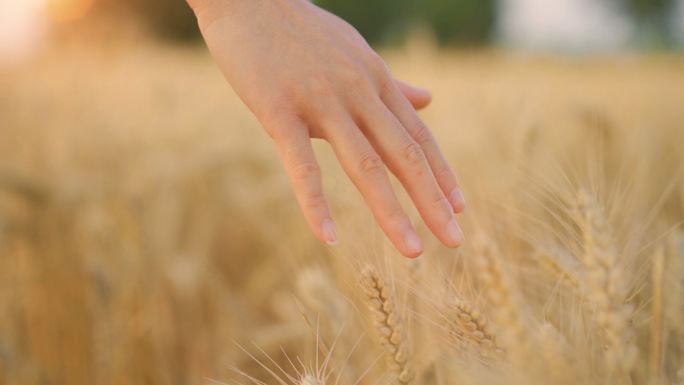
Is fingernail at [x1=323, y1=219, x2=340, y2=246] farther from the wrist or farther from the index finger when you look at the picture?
the wrist

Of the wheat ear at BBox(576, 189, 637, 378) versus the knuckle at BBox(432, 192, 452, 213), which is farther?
the knuckle at BBox(432, 192, 452, 213)

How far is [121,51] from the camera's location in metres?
3.39

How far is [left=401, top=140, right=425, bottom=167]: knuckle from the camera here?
56 centimetres

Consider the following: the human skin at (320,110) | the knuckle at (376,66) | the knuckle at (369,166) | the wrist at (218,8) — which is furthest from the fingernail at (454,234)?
the wrist at (218,8)

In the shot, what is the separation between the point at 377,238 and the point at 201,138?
1106mm

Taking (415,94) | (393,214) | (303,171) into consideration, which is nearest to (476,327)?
(393,214)

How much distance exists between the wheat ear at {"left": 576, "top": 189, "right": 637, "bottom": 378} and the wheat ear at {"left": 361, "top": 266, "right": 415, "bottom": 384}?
0.19m

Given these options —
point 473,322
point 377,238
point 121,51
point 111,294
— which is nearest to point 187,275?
point 111,294

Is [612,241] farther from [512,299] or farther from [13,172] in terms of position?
[13,172]

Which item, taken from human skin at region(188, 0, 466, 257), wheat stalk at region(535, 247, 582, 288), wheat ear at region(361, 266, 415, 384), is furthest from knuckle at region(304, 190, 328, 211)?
wheat stalk at region(535, 247, 582, 288)

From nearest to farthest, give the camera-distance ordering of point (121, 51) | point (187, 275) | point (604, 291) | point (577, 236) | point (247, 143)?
point (604, 291) < point (577, 236) < point (187, 275) < point (247, 143) < point (121, 51)

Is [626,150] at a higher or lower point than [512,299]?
lower

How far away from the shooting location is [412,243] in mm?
513

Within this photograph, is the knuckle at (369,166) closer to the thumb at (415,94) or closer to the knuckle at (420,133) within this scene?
Result: the knuckle at (420,133)
